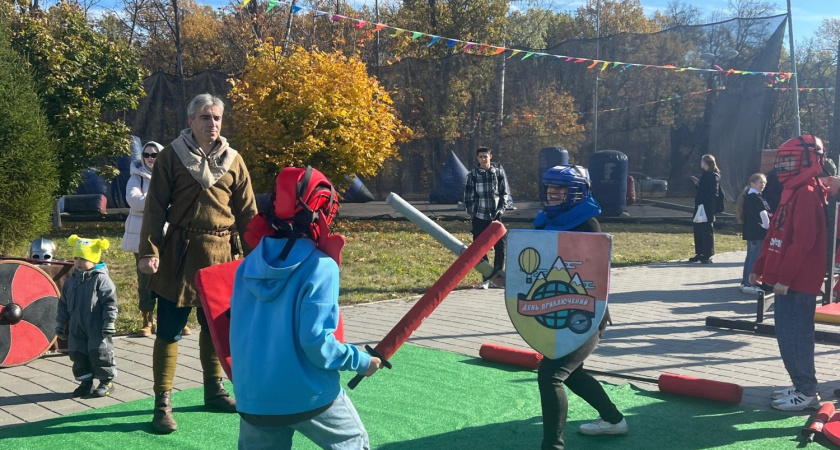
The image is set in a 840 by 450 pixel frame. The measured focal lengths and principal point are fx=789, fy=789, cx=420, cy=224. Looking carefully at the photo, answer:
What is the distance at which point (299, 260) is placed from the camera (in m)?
2.83

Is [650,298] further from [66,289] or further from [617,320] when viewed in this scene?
[66,289]

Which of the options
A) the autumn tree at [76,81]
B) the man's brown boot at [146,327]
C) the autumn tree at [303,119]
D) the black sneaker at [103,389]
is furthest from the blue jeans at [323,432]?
the autumn tree at [76,81]

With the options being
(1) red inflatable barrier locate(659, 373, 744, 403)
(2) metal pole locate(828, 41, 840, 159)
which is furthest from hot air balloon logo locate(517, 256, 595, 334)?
(2) metal pole locate(828, 41, 840, 159)

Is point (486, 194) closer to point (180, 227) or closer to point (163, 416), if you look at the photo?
point (180, 227)

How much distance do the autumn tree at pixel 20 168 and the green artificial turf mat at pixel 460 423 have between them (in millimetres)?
6664

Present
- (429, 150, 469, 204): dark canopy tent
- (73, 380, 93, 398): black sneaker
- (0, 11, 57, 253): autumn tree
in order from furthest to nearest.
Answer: (429, 150, 469, 204): dark canopy tent, (0, 11, 57, 253): autumn tree, (73, 380, 93, 398): black sneaker

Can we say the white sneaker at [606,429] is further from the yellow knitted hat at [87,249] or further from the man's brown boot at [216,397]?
the yellow knitted hat at [87,249]

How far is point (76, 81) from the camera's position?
59.0ft

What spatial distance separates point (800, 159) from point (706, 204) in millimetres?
8343

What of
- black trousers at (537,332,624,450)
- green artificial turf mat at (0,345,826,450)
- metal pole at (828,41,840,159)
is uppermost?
metal pole at (828,41,840,159)

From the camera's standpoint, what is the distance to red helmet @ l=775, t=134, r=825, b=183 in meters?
5.23

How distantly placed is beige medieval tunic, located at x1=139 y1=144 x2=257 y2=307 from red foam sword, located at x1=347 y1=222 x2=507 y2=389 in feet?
6.39

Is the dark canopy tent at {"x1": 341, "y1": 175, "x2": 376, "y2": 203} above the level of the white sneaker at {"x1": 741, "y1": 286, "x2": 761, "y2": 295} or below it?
above

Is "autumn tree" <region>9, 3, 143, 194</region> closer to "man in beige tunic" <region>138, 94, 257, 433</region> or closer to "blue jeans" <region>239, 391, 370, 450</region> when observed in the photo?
"man in beige tunic" <region>138, 94, 257, 433</region>
